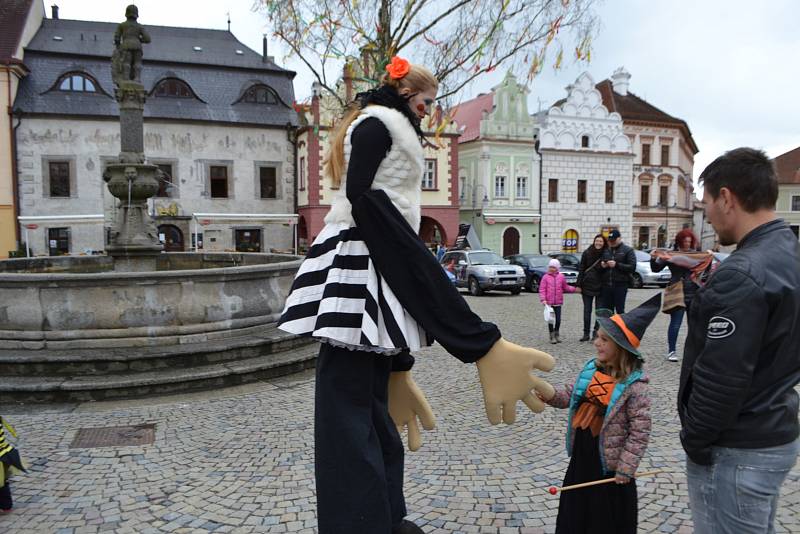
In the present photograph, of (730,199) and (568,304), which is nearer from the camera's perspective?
(730,199)

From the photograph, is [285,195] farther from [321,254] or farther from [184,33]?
[321,254]

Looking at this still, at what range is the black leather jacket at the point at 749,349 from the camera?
6.37 feet

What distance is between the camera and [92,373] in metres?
6.41

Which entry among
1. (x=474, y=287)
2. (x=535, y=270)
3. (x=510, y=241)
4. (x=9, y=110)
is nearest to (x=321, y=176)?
(x=510, y=241)

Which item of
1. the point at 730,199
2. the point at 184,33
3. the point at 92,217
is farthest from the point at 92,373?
the point at 184,33

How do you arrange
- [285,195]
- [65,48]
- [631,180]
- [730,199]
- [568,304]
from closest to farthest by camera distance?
1. [730,199]
2. [568,304]
3. [65,48]
4. [285,195]
5. [631,180]

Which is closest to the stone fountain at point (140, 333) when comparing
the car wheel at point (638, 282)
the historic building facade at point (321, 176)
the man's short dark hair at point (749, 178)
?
the man's short dark hair at point (749, 178)

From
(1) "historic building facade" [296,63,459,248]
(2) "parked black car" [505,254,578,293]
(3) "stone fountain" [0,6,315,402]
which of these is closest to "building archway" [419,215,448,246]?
(1) "historic building facade" [296,63,459,248]

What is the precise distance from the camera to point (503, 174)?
36.6 m

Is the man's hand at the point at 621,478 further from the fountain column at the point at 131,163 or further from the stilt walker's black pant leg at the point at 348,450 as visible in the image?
the fountain column at the point at 131,163

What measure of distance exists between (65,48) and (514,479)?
33372mm

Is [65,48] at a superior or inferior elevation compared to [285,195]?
superior

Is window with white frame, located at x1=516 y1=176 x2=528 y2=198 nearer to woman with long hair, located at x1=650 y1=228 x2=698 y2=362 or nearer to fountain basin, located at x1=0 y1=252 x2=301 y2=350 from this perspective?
woman with long hair, located at x1=650 y1=228 x2=698 y2=362

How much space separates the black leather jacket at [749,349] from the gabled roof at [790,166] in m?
60.9
